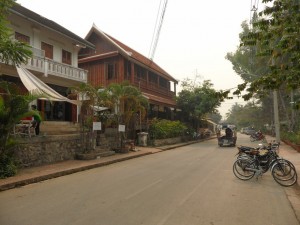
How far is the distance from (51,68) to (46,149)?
23.7ft

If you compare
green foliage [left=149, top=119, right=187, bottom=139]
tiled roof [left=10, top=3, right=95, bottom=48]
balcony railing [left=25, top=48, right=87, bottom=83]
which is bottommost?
green foliage [left=149, top=119, right=187, bottom=139]

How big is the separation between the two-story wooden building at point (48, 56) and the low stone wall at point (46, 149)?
2.43 meters

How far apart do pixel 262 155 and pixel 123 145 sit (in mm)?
10120

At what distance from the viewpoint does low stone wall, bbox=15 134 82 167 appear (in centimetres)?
1141

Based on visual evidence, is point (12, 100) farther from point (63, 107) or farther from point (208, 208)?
point (63, 107)

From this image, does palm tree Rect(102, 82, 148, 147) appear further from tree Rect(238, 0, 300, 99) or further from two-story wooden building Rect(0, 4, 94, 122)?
tree Rect(238, 0, 300, 99)

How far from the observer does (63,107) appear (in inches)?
865

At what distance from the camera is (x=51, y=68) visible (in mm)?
18281

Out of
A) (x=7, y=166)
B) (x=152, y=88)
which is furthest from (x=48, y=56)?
(x=152, y=88)

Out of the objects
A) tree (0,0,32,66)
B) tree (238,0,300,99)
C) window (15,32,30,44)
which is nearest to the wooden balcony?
window (15,32,30,44)

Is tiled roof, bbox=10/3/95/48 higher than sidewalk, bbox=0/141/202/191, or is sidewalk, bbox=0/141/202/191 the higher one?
tiled roof, bbox=10/3/95/48

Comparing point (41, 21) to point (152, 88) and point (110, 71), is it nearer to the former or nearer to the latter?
point (110, 71)

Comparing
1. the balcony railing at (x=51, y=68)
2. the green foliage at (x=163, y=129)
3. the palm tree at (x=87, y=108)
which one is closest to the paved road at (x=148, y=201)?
the palm tree at (x=87, y=108)

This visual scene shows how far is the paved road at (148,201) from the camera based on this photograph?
554cm
